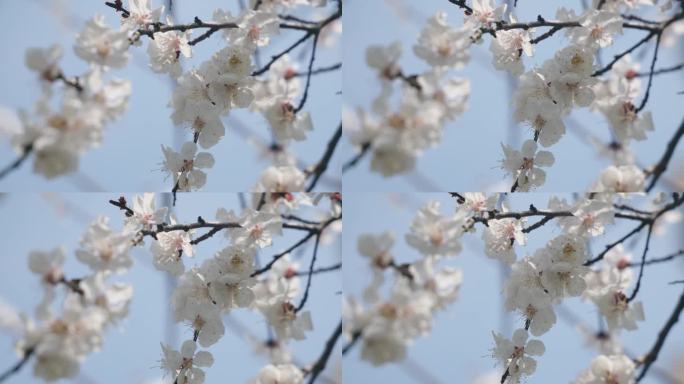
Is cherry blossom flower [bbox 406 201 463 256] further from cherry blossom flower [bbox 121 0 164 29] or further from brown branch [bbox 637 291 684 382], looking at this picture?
cherry blossom flower [bbox 121 0 164 29]

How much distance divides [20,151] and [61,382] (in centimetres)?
46

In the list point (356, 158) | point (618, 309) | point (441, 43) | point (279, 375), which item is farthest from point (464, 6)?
point (279, 375)

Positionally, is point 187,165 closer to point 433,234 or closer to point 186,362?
point 186,362

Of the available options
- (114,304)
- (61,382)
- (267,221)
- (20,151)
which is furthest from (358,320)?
(20,151)

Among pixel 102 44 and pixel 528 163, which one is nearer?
pixel 102 44

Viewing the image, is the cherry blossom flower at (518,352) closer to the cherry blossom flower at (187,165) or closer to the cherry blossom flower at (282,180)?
the cherry blossom flower at (282,180)

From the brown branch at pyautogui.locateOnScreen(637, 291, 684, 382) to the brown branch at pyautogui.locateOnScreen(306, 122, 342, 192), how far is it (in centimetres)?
78

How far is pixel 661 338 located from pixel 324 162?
793mm

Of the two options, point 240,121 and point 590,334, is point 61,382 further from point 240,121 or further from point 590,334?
point 590,334

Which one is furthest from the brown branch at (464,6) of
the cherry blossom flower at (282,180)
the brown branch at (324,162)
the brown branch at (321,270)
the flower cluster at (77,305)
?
the flower cluster at (77,305)

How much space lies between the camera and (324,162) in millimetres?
1597

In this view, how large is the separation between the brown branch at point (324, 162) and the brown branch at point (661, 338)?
2.55ft

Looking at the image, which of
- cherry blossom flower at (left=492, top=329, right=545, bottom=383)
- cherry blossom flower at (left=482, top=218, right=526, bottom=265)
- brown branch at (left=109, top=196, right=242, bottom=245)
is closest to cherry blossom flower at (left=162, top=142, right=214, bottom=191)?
brown branch at (left=109, top=196, right=242, bottom=245)

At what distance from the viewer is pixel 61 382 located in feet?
4.78
